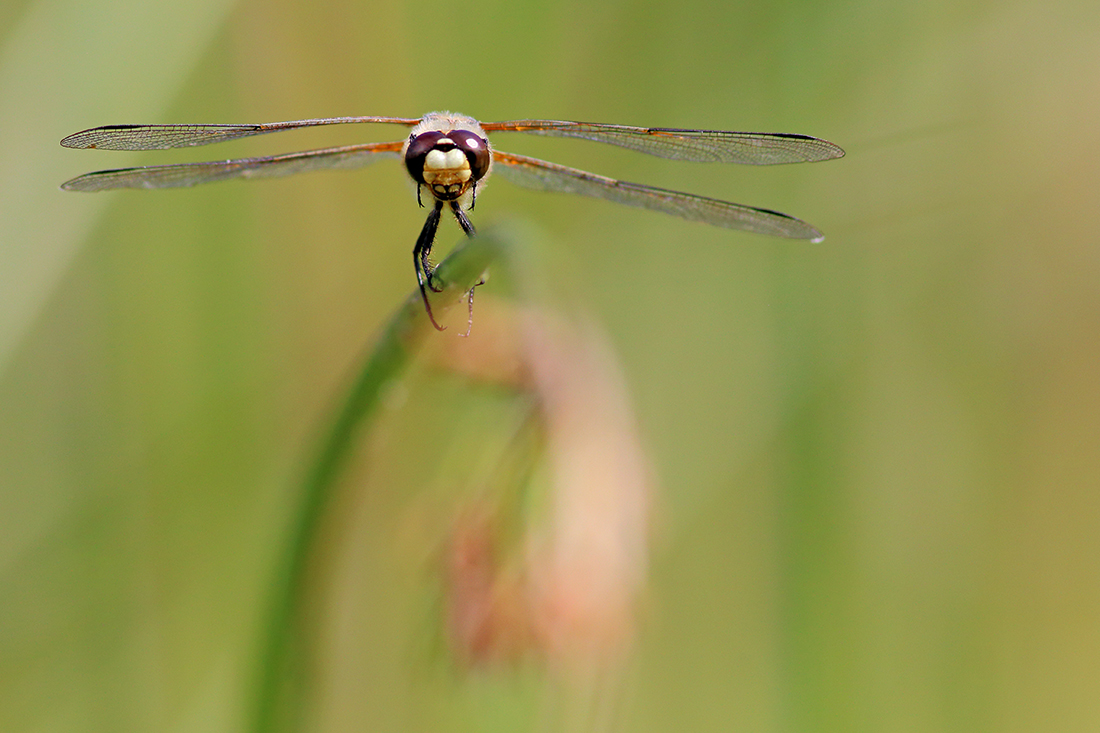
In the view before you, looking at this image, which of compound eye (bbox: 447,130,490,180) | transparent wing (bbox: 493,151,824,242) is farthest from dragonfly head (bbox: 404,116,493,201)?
transparent wing (bbox: 493,151,824,242)

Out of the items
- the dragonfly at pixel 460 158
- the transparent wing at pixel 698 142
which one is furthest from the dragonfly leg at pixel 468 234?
the transparent wing at pixel 698 142

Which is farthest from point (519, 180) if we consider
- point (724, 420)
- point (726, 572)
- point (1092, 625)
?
point (1092, 625)

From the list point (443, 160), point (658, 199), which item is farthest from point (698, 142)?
point (443, 160)

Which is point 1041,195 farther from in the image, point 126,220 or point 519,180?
point 126,220

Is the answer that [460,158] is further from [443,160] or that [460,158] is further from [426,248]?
[426,248]

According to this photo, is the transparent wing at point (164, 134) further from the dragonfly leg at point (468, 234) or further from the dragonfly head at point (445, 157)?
the dragonfly leg at point (468, 234)
